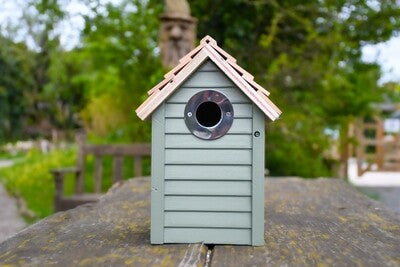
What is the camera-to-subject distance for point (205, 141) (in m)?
1.69

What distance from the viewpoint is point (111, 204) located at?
8.34 ft

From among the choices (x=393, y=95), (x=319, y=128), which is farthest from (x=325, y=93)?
(x=393, y=95)

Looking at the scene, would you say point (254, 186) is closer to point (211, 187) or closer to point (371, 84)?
point (211, 187)

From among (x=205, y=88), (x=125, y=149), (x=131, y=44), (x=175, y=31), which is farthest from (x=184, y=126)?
(x=131, y=44)

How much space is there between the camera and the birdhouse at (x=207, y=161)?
1.67 meters

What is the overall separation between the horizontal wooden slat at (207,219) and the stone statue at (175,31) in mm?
3806

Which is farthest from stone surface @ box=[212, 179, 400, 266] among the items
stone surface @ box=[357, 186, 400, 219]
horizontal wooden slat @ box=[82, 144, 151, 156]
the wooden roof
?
stone surface @ box=[357, 186, 400, 219]

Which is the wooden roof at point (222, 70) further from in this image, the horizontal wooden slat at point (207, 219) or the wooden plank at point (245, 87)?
the horizontal wooden slat at point (207, 219)

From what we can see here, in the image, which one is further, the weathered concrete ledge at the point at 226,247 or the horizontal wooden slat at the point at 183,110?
the horizontal wooden slat at the point at 183,110

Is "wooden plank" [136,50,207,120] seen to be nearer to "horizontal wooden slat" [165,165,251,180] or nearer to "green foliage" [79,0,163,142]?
"horizontal wooden slat" [165,165,251,180]

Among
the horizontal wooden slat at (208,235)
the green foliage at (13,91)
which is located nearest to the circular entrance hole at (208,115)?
the horizontal wooden slat at (208,235)

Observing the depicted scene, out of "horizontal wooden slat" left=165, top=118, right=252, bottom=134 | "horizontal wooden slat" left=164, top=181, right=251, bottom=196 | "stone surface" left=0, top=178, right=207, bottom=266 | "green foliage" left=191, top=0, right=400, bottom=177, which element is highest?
"green foliage" left=191, top=0, right=400, bottom=177

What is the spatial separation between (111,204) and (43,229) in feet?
2.12

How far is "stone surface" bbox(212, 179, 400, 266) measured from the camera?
147 centimetres
